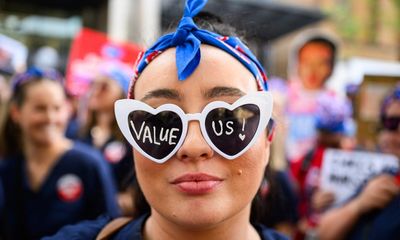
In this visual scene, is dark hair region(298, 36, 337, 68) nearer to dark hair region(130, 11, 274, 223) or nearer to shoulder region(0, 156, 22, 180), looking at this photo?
shoulder region(0, 156, 22, 180)

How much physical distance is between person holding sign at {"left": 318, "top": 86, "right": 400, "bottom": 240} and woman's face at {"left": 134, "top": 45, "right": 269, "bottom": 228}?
3.41 feet

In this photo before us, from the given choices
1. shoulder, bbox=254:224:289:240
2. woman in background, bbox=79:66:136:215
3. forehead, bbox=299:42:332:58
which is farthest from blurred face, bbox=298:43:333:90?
shoulder, bbox=254:224:289:240

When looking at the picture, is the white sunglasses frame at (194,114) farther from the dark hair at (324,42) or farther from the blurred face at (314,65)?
the dark hair at (324,42)

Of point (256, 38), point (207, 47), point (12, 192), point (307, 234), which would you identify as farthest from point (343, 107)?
point (207, 47)

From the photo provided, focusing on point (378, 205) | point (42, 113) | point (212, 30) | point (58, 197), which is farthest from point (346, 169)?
point (212, 30)

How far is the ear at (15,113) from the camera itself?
341cm

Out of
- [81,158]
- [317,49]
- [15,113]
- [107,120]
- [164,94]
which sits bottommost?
[81,158]

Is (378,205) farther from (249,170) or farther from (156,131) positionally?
(156,131)

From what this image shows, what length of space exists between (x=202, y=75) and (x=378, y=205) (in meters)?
1.38

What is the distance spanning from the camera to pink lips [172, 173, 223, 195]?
54.4 inches

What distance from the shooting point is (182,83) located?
4.70 feet

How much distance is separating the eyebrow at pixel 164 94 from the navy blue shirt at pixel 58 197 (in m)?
1.62

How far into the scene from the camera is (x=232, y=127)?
1.44 meters

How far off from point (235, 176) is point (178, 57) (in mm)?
395
